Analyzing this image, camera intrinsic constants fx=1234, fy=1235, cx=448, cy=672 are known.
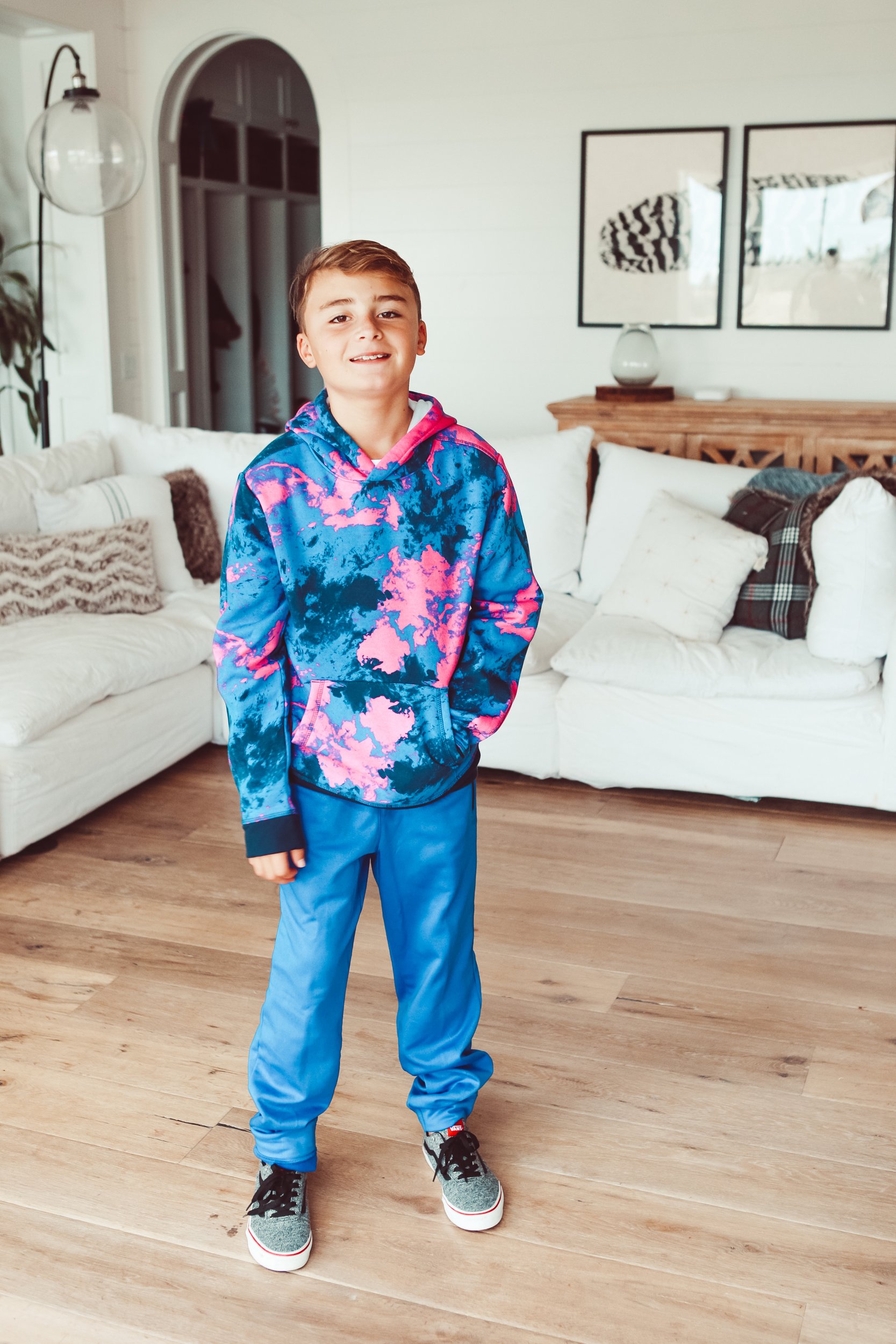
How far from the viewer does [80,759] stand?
3057 mm

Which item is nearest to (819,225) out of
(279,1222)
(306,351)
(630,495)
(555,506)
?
(630,495)

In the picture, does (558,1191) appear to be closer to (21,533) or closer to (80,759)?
(80,759)

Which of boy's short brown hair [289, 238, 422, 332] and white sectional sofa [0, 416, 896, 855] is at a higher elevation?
boy's short brown hair [289, 238, 422, 332]

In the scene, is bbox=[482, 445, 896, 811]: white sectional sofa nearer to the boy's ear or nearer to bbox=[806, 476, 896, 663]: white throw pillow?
bbox=[806, 476, 896, 663]: white throw pillow

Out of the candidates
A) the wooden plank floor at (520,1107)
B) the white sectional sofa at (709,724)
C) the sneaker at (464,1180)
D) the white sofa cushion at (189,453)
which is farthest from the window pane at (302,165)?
the sneaker at (464,1180)

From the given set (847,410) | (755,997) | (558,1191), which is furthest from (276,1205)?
(847,410)

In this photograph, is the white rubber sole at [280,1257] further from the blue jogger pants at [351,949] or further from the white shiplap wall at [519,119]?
the white shiplap wall at [519,119]

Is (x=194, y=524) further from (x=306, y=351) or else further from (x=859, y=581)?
(x=306, y=351)

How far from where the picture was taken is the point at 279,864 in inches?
61.4

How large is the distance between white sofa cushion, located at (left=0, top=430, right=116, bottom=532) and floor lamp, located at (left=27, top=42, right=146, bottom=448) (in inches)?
34.8

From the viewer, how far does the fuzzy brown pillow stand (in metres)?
4.07

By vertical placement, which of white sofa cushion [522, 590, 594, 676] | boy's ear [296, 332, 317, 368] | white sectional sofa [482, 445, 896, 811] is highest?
boy's ear [296, 332, 317, 368]

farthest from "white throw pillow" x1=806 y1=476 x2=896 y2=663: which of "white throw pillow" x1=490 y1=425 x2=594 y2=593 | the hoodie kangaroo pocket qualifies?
the hoodie kangaroo pocket

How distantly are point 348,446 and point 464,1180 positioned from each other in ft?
3.36
